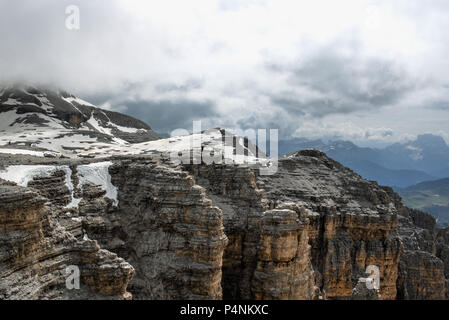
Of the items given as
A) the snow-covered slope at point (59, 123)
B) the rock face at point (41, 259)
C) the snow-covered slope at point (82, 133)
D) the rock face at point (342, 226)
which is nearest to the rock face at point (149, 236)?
the rock face at point (41, 259)

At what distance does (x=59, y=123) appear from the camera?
→ 458ft

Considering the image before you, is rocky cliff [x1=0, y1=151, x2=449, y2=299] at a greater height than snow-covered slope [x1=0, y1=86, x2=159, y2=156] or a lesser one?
lesser

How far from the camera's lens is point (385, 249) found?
56.3 metres

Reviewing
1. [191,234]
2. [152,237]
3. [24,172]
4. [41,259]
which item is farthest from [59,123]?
[41,259]

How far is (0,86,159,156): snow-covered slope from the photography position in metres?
108

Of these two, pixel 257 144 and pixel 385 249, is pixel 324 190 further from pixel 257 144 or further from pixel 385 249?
pixel 257 144

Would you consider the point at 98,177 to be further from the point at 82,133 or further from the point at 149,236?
the point at 82,133

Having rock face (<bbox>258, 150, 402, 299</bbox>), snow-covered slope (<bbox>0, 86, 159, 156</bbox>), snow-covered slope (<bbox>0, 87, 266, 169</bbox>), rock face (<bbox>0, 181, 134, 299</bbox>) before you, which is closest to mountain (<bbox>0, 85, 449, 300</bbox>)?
rock face (<bbox>0, 181, 134, 299</bbox>)

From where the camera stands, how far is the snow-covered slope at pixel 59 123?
108438 mm

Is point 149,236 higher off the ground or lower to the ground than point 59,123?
lower

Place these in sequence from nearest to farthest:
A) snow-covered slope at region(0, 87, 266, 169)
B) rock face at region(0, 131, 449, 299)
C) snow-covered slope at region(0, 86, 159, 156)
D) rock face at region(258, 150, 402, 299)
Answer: rock face at region(0, 131, 449, 299)
rock face at region(258, 150, 402, 299)
snow-covered slope at region(0, 87, 266, 169)
snow-covered slope at region(0, 86, 159, 156)

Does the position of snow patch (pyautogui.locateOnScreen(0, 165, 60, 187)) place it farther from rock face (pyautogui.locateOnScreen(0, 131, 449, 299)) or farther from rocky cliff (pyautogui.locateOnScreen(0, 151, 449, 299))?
rocky cliff (pyautogui.locateOnScreen(0, 151, 449, 299))

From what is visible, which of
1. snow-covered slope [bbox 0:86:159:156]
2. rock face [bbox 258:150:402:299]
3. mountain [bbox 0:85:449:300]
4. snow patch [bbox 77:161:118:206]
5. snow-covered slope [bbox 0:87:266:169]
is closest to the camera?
mountain [bbox 0:85:449:300]
